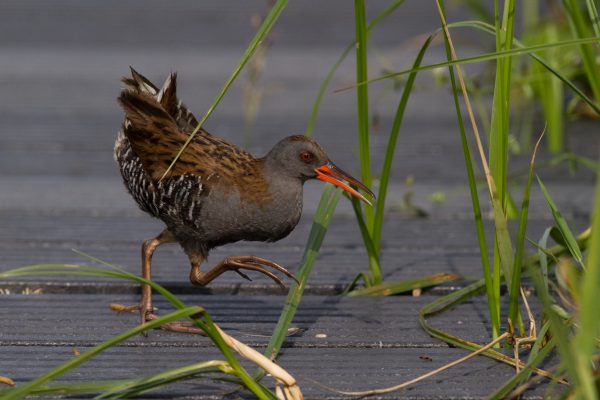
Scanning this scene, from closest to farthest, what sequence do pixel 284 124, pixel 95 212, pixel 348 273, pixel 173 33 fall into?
1. pixel 348 273
2. pixel 95 212
3. pixel 284 124
4. pixel 173 33

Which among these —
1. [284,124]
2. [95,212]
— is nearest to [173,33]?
[284,124]

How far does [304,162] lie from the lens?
3.19m

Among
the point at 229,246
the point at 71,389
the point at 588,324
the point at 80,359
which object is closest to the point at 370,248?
the point at 229,246

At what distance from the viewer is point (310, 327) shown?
9.98 feet

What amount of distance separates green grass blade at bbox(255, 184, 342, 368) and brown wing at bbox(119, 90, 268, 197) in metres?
0.20

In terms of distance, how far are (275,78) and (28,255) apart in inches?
162

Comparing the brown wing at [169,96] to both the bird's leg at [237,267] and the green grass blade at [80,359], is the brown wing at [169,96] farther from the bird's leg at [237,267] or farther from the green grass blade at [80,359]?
the green grass blade at [80,359]

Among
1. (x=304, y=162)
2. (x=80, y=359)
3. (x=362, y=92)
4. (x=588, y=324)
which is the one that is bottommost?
(x=80, y=359)

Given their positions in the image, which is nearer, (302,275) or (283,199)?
(302,275)

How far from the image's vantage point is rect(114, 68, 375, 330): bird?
316cm

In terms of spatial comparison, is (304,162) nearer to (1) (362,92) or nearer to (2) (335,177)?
(2) (335,177)

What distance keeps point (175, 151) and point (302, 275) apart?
2.27 feet

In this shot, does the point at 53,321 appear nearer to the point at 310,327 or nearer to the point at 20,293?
the point at 20,293

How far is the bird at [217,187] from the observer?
10.4 feet
